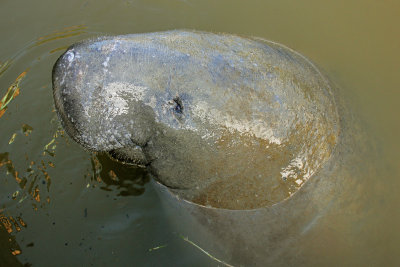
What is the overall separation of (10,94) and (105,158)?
1.54 metres

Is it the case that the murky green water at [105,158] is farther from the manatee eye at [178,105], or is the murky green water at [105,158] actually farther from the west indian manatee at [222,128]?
the manatee eye at [178,105]

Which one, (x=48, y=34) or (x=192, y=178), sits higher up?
(x=48, y=34)

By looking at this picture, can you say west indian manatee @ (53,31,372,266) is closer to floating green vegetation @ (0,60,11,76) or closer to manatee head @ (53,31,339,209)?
manatee head @ (53,31,339,209)

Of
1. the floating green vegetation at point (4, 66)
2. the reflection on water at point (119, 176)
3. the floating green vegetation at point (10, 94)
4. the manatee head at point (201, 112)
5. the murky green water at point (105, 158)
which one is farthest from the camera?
the floating green vegetation at point (4, 66)

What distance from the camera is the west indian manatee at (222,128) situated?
2.52m

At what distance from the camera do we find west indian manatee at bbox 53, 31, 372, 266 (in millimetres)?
2520

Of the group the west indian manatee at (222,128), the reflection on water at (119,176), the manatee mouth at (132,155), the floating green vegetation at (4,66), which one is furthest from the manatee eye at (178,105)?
the floating green vegetation at (4,66)

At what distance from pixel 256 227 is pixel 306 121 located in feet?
3.05

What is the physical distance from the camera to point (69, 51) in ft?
8.64

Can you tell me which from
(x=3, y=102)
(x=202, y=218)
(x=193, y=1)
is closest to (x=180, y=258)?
(x=202, y=218)

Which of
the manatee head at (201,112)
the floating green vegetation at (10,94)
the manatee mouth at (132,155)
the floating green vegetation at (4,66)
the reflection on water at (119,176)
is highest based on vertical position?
the manatee head at (201,112)

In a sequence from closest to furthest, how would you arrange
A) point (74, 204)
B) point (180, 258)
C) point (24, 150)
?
point (180, 258) < point (74, 204) < point (24, 150)

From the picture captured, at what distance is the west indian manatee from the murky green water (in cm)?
38

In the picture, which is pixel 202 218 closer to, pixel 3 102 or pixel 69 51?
pixel 69 51
